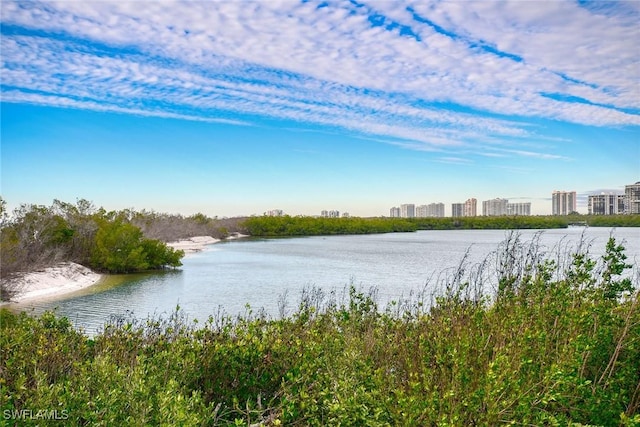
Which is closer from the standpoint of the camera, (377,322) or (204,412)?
(204,412)

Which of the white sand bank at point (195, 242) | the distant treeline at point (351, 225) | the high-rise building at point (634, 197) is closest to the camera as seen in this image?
the high-rise building at point (634, 197)

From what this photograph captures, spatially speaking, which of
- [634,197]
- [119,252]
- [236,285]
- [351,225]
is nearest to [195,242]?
[119,252]

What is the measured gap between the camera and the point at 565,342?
349 centimetres

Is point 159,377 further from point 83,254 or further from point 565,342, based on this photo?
point 83,254

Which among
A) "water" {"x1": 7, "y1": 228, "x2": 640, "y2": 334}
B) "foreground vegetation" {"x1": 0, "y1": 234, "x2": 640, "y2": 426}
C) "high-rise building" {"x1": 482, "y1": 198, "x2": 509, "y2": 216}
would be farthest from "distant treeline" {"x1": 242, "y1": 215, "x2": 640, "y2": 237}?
"foreground vegetation" {"x1": 0, "y1": 234, "x2": 640, "y2": 426}

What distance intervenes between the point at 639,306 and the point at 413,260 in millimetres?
28235

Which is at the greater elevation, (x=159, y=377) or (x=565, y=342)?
(x=565, y=342)

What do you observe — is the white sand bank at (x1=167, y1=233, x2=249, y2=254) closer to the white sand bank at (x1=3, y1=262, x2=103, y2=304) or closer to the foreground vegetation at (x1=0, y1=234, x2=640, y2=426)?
the white sand bank at (x1=3, y1=262, x2=103, y2=304)

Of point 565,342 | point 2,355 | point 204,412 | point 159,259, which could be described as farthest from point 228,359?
point 159,259

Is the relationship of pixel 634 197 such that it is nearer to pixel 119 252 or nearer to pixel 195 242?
pixel 119 252

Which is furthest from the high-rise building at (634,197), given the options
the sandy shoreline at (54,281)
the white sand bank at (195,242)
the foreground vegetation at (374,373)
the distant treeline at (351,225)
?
the distant treeline at (351,225)

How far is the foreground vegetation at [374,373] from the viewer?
Result: 2814mm

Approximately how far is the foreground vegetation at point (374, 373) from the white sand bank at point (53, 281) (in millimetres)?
17304

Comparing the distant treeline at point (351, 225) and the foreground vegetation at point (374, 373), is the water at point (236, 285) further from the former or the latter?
the distant treeline at point (351, 225)
